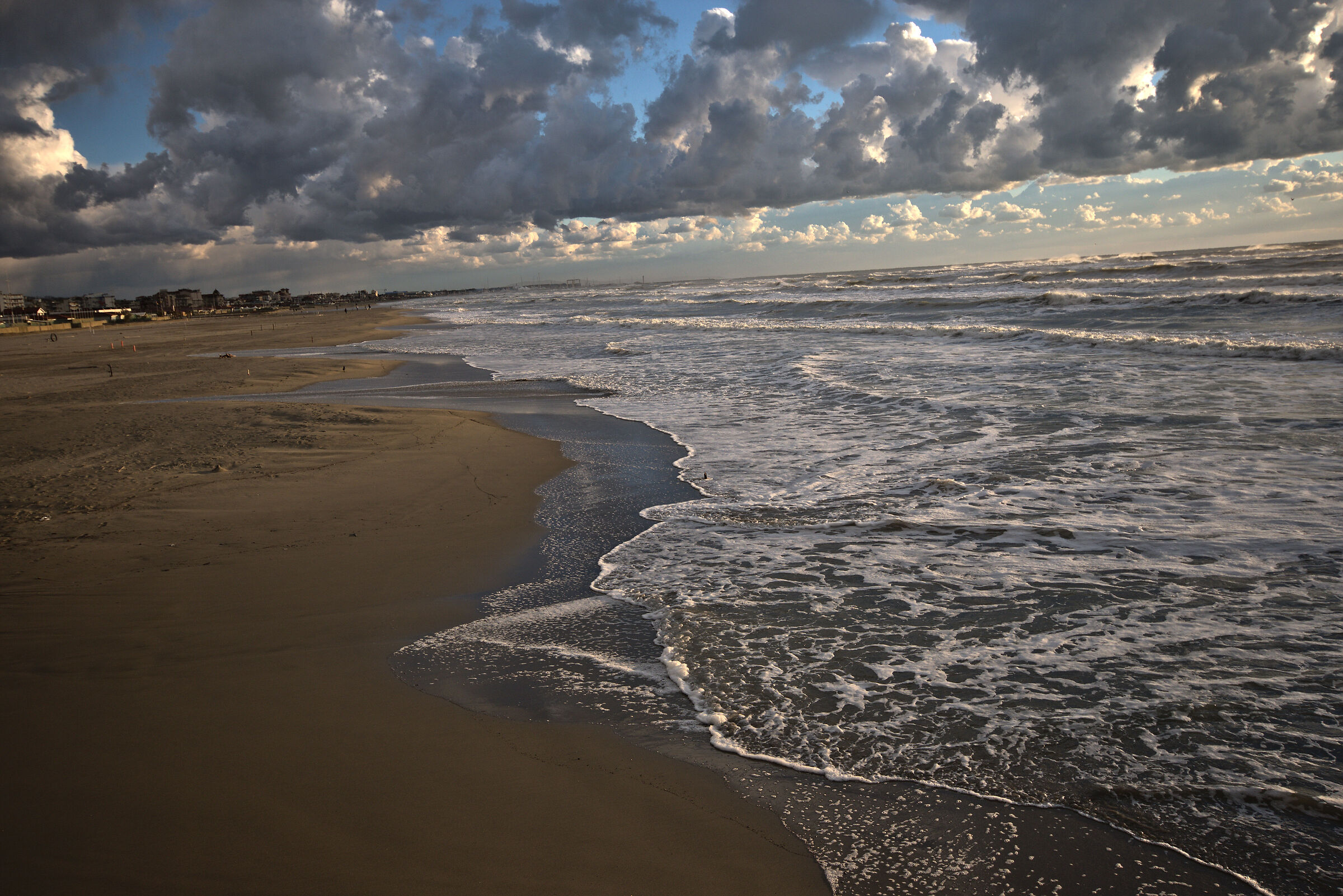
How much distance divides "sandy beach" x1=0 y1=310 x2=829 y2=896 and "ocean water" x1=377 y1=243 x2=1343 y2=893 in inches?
24.7

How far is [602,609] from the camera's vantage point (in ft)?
15.8

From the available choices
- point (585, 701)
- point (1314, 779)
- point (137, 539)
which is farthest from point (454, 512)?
point (1314, 779)

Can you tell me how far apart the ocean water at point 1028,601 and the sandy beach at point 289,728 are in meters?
0.63

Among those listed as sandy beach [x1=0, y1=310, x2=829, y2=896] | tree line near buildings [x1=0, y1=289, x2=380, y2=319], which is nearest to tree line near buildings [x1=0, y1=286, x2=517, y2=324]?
tree line near buildings [x1=0, y1=289, x2=380, y2=319]

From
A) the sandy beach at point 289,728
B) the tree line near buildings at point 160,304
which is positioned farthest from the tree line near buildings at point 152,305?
the sandy beach at point 289,728

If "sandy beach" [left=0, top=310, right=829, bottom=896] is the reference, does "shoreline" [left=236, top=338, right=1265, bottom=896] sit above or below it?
below

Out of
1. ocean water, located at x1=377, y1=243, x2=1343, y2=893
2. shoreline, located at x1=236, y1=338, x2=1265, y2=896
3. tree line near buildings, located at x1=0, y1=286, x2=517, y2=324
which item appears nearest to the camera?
shoreline, located at x1=236, y1=338, x2=1265, y2=896

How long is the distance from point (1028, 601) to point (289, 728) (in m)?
4.38

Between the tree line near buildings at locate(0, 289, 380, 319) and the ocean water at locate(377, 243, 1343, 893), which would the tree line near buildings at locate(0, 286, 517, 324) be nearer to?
the tree line near buildings at locate(0, 289, 380, 319)

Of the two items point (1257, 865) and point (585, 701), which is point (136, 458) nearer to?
point (585, 701)

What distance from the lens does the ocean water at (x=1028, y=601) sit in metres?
3.00

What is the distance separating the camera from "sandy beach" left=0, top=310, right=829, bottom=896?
2.51 metres

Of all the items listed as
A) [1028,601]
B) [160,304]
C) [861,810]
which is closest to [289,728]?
[861,810]

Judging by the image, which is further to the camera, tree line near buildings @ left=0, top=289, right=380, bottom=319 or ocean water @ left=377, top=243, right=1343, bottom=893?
tree line near buildings @ left=0, top=289, right=380, bottom=319
